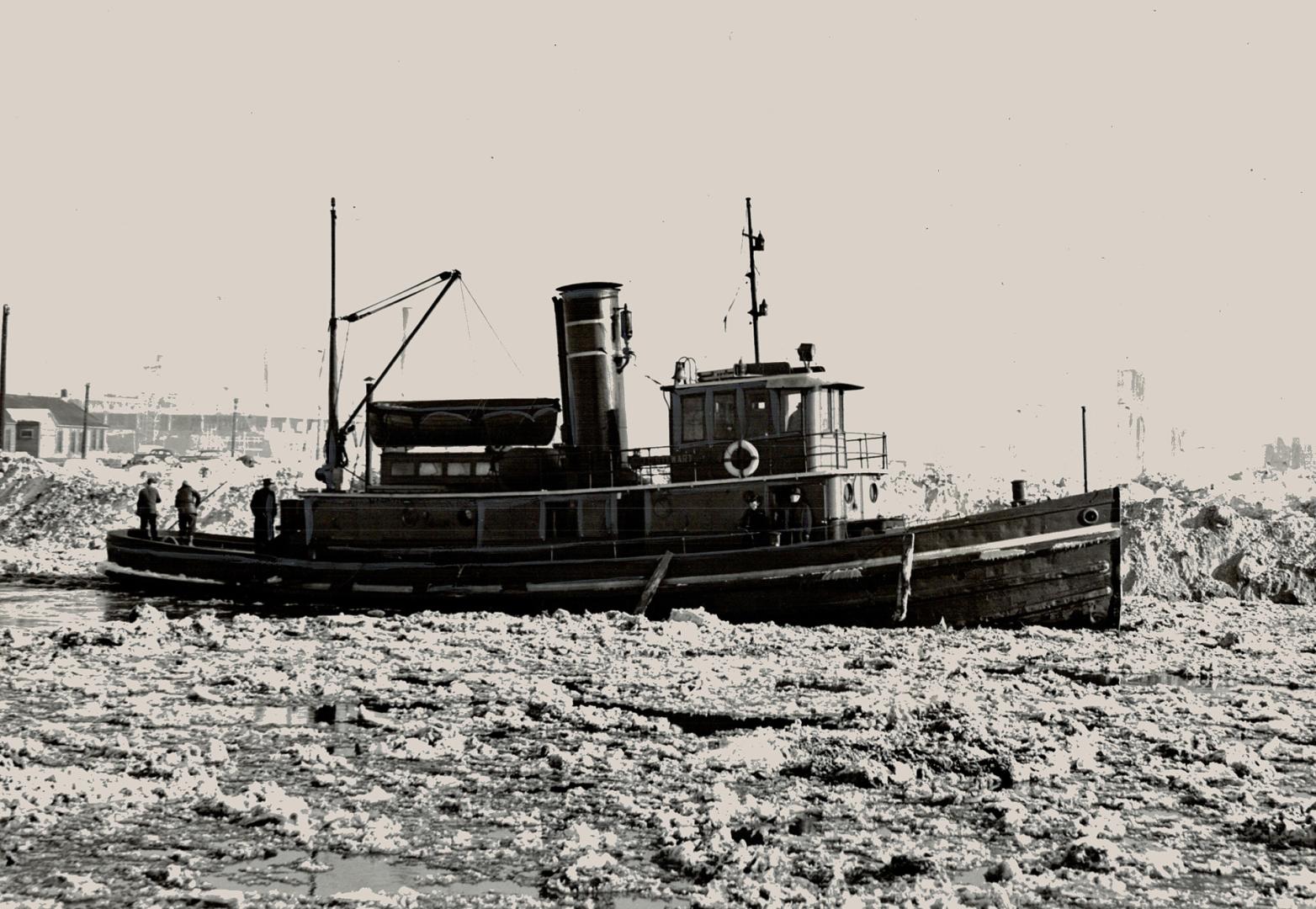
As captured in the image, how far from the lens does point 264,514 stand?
814 inches

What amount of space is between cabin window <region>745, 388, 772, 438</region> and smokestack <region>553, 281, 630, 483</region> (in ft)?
8.14

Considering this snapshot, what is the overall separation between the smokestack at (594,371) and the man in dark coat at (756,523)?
2.70 m

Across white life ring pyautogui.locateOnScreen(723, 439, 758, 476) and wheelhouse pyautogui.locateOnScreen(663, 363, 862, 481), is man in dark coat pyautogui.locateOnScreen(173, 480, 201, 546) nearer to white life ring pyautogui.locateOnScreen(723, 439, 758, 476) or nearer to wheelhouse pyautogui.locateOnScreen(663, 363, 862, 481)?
wheelhouse pyautogui.locateOnScreen(663, 363, 862, 481)

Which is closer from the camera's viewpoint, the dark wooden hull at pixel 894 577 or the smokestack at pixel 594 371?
the dark wooden hull at pixel 894 577

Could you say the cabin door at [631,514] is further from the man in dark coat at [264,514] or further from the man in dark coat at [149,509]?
the man in dark coat at [149,509]

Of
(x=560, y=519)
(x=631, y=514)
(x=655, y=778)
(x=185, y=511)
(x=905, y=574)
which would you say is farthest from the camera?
(x=185, y=511)

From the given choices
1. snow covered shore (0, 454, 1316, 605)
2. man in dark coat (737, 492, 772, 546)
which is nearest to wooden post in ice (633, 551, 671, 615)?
man in dark coat (737, 492, 772, 546)

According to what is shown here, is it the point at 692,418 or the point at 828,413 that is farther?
the point at 692,418

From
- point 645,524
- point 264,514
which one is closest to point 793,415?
point 645,524

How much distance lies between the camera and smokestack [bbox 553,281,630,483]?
1894cm

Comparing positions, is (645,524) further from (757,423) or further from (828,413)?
(828,413)

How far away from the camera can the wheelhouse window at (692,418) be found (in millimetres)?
17656

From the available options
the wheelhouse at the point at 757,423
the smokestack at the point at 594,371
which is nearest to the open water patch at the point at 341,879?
the wheelhouse at the point at 757,423

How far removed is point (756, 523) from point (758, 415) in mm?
1713
